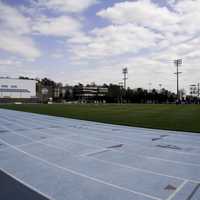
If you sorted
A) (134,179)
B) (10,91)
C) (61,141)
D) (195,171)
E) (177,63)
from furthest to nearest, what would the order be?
(10,91)
(177,63)
(61,141)
(195,171)
(134,179)

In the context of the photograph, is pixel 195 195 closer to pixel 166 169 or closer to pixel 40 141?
pixel 166 169

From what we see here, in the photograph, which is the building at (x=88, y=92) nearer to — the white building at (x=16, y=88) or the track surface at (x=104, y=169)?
the white building at (x=16, y=88)

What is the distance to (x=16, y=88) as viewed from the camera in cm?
11138

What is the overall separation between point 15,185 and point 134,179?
8.77 feet

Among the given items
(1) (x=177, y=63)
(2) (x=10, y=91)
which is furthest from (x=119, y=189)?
(2) (x=10, y=91)

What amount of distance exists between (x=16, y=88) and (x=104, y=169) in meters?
113

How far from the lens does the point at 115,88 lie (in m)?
147

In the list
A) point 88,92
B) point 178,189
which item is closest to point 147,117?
point 178,189

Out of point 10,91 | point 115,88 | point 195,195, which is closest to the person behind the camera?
point 195,195

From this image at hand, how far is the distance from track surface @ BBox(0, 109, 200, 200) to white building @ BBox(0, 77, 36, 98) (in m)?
106

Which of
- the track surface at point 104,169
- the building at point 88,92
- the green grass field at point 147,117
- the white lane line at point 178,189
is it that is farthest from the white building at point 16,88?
the white lane line at point 178,189

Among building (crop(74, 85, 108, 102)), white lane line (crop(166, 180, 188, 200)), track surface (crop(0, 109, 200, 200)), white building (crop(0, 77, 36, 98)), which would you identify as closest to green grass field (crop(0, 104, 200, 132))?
track surface (crop(0, 109, 200, 200))

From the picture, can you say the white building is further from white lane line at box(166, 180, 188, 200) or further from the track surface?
white lane line at box(166, 180, 188, 200)

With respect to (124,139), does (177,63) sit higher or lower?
higher
